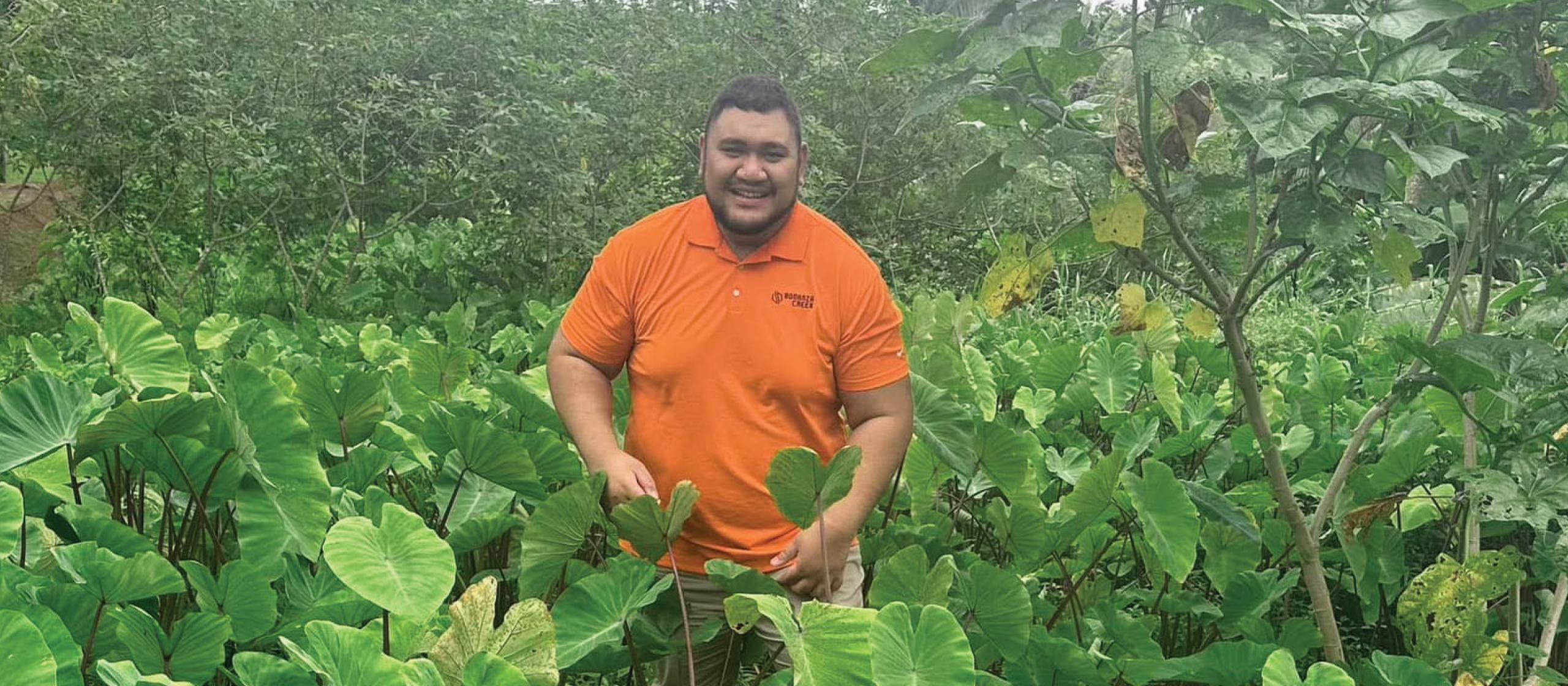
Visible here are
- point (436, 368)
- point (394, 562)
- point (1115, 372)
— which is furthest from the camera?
point (1115, 372)

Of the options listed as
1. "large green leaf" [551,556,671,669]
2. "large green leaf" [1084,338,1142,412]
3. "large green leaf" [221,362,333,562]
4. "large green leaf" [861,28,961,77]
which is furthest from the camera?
"large green leaf" [1084,338,1142,412]

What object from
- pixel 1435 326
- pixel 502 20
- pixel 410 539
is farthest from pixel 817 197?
pixel 410 539

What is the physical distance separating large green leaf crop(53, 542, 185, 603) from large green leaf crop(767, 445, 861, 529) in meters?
0.65

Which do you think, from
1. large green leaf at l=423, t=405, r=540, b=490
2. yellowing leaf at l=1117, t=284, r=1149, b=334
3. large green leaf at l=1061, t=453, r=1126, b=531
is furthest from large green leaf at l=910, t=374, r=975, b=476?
large green leaf at l=423, t=405, r=540, b=490

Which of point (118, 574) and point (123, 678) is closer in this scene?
point (123, 678)

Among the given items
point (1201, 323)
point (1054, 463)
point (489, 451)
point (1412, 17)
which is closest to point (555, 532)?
point (489, 451)

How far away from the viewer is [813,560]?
1.84 metres

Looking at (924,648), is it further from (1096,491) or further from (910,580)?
(1096,491)

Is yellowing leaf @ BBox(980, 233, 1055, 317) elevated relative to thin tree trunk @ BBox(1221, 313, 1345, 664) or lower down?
elevated

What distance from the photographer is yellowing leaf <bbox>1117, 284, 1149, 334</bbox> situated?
206cm

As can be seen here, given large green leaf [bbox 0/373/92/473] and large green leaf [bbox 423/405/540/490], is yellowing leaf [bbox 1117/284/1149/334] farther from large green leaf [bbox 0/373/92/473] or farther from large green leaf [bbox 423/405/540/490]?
large green leaf [bbox 0/373/92/473]

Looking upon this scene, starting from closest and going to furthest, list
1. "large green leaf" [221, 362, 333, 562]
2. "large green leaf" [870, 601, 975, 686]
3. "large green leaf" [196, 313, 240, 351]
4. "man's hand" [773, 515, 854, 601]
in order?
"large green leaf" [870, 601, 975, 686], "large green leaf" [221, 362, 333, 562], "man's hand" [773, 515, 854, 601], "large green leaf" [196, 313, 240, 351]

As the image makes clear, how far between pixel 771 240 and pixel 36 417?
96cm

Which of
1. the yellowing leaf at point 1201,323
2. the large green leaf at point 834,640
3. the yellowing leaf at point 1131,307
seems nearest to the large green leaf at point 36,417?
the large green leaf at point 834,640
